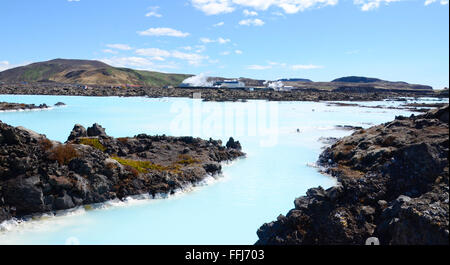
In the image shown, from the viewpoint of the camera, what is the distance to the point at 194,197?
18031 millimetres

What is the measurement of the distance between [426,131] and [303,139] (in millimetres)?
16675

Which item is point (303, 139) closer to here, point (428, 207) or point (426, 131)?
point (426, 131)

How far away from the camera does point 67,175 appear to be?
16.0m

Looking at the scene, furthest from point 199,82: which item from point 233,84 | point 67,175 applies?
point 67,175

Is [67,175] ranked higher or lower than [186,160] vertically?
higher

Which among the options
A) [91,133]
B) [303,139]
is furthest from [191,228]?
[303,139]

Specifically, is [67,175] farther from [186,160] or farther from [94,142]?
[186,160]

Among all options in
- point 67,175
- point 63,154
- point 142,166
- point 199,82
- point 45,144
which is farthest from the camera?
point 199,82

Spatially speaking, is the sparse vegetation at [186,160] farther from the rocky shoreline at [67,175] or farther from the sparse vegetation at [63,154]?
the sparse vegetation at [63,154]

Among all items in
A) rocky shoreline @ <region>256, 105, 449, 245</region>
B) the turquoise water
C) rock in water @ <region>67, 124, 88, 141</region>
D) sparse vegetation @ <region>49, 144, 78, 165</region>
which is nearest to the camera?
rocky shoreline @ <region>256, 105, 449, 245</region>

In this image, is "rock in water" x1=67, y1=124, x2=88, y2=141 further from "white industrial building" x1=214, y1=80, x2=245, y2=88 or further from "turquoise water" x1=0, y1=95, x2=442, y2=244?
"white industrial building" x1=214, y1=80, x2=245, y2=88

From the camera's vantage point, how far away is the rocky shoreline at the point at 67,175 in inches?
568

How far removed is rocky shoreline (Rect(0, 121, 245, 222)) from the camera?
1444cm

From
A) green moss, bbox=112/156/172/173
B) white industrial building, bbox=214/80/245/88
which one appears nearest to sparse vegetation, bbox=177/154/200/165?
green moss, bbox=112/156/172/173
